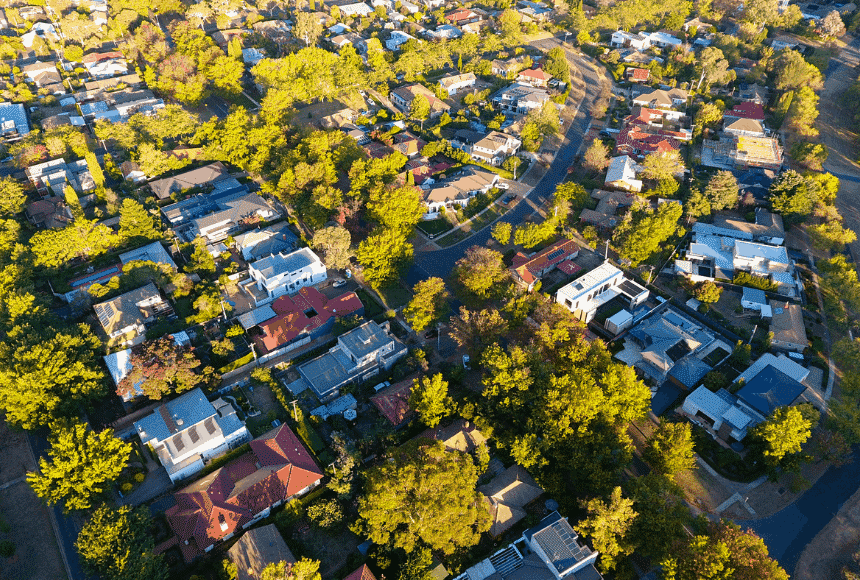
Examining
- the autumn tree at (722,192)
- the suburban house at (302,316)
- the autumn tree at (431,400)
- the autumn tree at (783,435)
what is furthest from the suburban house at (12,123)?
the autumn tree at (783,435)

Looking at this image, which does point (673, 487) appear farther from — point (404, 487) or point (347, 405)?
point (347, 405)

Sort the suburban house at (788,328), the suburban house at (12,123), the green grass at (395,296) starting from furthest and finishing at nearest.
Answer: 1. the suburban house at (12,123)
2. the green grass at (395,296)
3. the suburban house at (788,328)

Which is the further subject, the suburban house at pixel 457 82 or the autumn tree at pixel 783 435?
the suburban house at pixel 457 82

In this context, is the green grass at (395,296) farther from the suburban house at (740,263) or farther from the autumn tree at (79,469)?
the suburban house at (740,263)

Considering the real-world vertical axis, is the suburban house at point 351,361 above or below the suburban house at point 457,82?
below

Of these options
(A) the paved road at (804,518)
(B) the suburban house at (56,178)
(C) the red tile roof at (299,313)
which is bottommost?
(B) the suburban house at (56,178)

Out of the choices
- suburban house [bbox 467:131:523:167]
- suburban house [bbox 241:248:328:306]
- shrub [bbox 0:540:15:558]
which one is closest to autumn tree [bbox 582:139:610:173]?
suburban house [bbox 467:131:523:167]

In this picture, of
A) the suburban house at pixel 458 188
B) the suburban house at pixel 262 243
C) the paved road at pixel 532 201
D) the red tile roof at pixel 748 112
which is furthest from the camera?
the red tile roof at pixel 748 112
